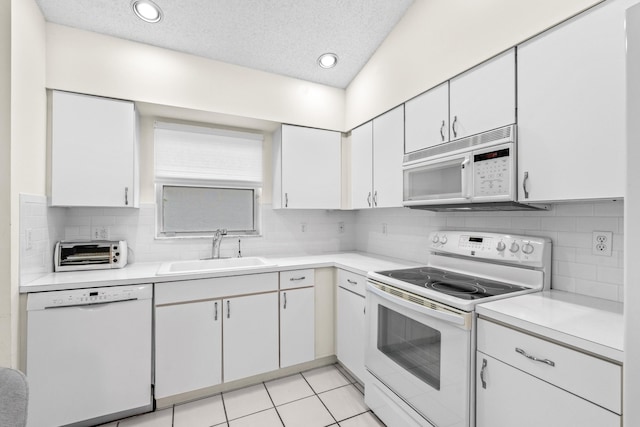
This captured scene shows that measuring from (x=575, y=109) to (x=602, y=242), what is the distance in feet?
2.23

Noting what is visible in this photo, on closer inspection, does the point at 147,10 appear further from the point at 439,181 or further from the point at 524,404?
the point at 524,404

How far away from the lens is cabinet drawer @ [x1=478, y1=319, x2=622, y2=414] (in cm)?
94

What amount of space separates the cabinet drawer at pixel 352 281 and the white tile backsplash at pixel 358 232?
630mm

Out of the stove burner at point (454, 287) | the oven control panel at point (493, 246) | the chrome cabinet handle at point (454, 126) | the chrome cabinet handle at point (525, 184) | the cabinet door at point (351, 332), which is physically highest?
the chrome cabinet handle at point (454, 126)

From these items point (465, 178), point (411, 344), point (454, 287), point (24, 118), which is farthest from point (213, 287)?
point (465, 178)

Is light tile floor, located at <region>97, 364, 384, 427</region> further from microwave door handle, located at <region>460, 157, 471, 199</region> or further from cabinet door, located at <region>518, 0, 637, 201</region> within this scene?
cabinet door, located at <region>518, 0, 637, 201</region>

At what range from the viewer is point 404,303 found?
5.47 feet

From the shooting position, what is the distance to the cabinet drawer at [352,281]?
86.5 inches

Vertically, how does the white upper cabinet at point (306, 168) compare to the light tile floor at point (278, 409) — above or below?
above

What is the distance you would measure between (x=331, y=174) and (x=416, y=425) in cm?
211

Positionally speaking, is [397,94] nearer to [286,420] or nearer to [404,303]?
[404,303]

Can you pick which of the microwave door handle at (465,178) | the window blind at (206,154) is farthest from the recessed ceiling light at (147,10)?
the microwave door handle at (465,178)

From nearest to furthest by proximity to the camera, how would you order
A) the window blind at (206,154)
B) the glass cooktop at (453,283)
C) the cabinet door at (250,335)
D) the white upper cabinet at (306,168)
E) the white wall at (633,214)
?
the white wall at (633,214) < the glass cooktop at (453,283) < the cabinet door at (250,335) < the window blind at (206,154) < the white upper cabinet at (306,168)

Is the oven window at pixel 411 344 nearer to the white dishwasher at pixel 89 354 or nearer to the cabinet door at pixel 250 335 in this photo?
the cabinet door at pixel 250 335
